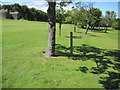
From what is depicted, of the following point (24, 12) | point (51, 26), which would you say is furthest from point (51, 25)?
point (24, 12)

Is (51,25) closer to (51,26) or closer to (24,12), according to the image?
(51,26)

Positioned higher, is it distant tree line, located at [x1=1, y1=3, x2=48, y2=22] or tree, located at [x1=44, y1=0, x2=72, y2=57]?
distant tree line, located at [x1=1, y1=3, x2=48, y2=22]

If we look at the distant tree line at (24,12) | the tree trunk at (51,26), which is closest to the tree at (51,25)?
the tree trunk at (51,26)

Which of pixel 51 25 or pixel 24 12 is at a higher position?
pixel 24 12

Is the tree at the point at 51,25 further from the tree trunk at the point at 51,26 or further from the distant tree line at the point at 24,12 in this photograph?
the distant tree line at the point at 24,12

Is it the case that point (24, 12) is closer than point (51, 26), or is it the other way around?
point (51, 26)

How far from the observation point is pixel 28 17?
8950cm

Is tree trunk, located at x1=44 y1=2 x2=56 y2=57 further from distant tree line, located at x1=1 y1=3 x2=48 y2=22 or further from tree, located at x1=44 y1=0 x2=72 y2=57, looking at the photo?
distant tree line, located at x1=1 y1=3 x2=48 y2=22

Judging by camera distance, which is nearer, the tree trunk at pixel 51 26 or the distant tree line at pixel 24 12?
the tree trunk at pixel 51 26

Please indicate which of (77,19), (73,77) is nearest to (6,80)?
(73,77)

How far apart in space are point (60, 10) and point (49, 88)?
15.0 meters

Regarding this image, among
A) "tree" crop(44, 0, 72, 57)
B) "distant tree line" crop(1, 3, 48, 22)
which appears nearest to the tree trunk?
"tree" crop(44, 0, 72, 57)

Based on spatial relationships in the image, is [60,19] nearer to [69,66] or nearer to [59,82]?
[69,66]

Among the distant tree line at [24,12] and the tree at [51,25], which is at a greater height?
the distant tree line at [24,12]
